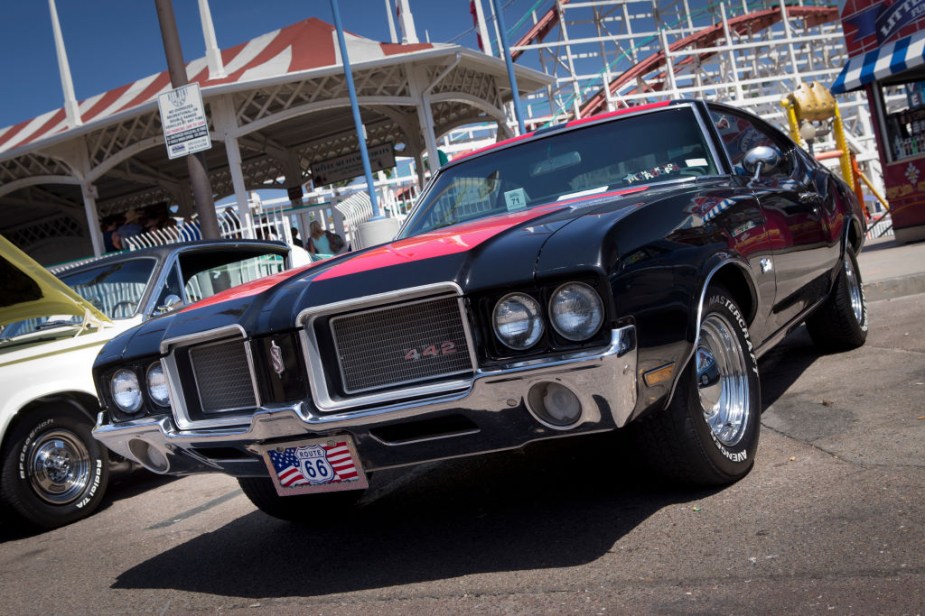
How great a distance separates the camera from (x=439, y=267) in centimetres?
296

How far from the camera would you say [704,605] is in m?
2.46

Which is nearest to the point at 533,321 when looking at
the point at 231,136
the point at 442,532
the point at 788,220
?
the point at 442,532

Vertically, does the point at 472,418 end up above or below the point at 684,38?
below

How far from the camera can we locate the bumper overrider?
271 cm

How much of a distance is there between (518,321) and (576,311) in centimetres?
18

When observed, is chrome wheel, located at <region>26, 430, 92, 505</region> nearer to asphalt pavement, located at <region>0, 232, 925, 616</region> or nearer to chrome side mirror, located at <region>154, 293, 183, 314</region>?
asphalt pavement, located at <region>0, 232, 925, 616</region>

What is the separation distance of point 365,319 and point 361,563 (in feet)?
3.15

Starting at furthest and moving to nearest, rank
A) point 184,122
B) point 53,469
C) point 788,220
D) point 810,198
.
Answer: point 184,122 < point 53,469 < point 810,198 < point 788,220

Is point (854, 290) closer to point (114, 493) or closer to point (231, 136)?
point (114, 493)

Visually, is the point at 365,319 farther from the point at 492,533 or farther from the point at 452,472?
the point at 452,472

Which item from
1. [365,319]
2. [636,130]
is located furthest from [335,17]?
[365,319]

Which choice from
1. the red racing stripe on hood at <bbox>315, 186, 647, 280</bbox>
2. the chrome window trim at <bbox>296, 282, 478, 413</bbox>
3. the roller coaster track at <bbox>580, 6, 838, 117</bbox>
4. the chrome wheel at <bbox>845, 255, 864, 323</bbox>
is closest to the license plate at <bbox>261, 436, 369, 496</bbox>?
the chrome window trim at <bbox>296, 282, 478, 413</bbox>

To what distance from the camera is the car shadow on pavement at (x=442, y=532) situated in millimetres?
3184

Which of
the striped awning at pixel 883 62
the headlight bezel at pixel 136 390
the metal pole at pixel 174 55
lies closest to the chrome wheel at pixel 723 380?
the headlight bezel at pixel 136 390
